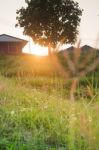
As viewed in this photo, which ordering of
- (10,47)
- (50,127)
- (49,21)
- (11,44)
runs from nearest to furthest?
1. (50,127)
2. (49,21)
3. (10,47)
4. (11,44)

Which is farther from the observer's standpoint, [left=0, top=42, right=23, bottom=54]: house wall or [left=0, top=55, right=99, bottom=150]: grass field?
[left=0, top=42, right=23, bottom=54]: house wall

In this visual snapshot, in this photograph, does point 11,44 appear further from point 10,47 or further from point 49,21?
point 49,21

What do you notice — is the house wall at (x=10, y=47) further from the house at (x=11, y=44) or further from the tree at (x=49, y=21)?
the tree at (x=49, y=21)

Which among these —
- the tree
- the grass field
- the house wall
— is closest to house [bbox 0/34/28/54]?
the house wall

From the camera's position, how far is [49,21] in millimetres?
59469

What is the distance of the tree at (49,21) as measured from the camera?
59169 millimetres

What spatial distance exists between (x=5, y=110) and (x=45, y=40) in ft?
178

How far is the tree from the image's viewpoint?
5917 cm

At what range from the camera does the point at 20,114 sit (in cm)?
574

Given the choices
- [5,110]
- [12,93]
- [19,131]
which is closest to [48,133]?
[19,131]

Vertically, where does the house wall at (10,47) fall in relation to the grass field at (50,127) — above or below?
above

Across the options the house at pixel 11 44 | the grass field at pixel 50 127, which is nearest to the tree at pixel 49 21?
the house at pixel 11 44

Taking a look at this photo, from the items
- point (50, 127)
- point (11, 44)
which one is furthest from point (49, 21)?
point (50, 127)

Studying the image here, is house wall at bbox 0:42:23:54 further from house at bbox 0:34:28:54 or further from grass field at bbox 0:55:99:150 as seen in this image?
grass field at bbox 0:55:99:150
